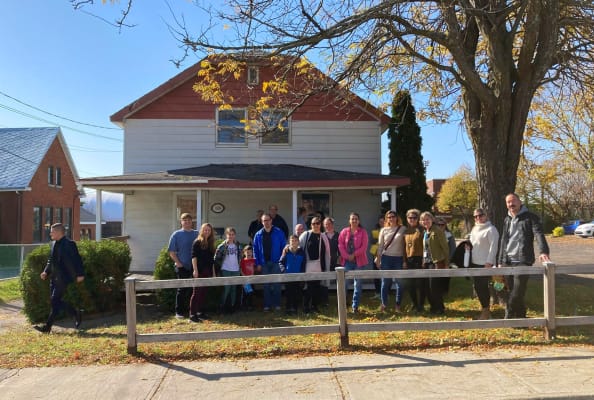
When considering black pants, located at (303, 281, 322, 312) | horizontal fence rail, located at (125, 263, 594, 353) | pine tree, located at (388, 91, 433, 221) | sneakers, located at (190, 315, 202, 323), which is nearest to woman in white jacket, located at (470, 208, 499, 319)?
horizontal fence rail, located at (125, 263, 594, 353)

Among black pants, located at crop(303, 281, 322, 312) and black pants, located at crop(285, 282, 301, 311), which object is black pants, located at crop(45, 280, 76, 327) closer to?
black pants, located at crop(285, 282, 301, 311)

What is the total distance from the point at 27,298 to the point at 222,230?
5.66m

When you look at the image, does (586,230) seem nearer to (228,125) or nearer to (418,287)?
(228,125)

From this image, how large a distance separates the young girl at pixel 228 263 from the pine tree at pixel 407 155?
608 cm

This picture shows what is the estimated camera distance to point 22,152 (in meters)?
27.0

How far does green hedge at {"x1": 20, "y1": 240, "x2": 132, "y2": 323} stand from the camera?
311 inches

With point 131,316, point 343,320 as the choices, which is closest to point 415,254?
point 343,320

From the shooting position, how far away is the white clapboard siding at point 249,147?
13078 mm

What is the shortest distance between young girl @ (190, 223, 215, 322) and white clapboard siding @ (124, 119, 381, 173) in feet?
19.1

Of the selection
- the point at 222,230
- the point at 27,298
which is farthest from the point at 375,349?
the point at 222,230

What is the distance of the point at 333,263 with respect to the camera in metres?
8.30

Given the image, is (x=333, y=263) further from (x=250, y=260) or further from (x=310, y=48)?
(x=310, y=48)

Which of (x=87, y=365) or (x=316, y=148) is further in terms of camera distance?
(x=316, y=148)

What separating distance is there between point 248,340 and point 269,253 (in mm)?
2220
